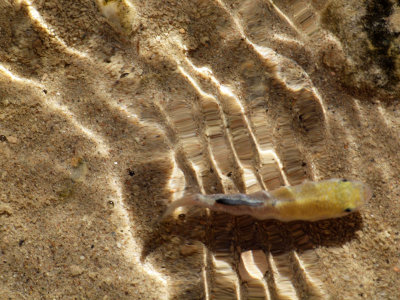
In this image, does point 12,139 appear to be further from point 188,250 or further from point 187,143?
point 188,250

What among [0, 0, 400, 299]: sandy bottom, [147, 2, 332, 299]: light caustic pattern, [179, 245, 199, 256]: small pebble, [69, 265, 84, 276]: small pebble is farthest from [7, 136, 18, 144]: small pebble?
[179, 245, 199, 256]: small pebble

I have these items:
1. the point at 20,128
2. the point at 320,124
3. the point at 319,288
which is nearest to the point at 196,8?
the point at 320,124

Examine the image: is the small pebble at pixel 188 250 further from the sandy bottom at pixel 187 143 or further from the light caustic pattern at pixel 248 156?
the light caustic pattern at pixel 248 156

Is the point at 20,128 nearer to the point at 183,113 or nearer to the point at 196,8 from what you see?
the point at 183,113

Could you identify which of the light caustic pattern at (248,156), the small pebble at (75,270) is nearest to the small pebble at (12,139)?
the small pebble at (75,270)

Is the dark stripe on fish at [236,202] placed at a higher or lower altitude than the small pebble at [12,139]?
lower

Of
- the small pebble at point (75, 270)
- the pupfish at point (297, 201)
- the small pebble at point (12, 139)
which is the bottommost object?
the small pebble at point (75, 270)

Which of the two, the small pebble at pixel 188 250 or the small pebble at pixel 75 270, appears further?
the small pebble at pixel 188 250
